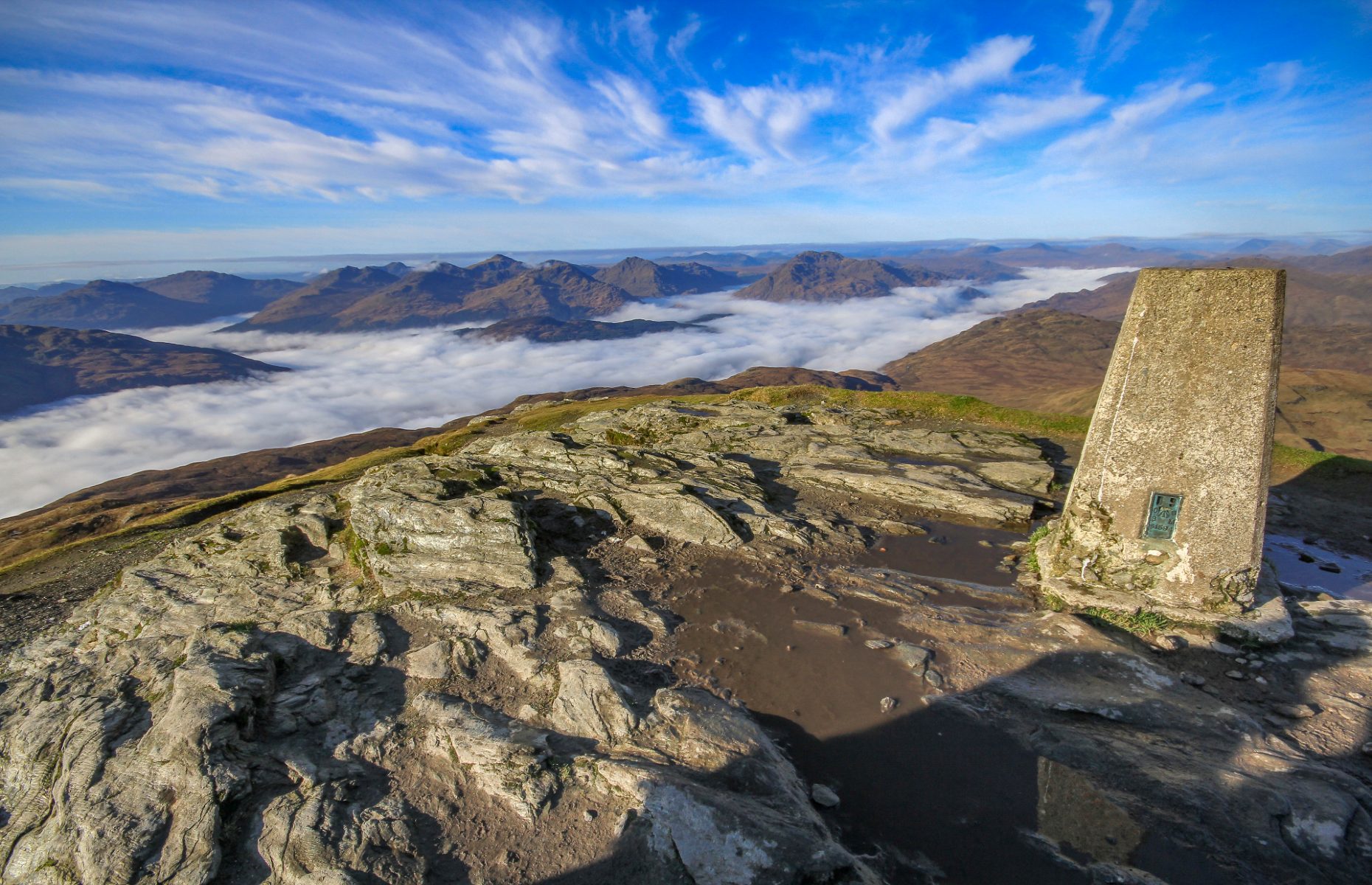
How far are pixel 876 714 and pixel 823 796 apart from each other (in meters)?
3.04

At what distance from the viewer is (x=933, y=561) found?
2205cm

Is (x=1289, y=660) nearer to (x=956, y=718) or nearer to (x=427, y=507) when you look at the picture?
(x=956, y=718)

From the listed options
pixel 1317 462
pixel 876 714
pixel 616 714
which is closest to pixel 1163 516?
pixel 876 714

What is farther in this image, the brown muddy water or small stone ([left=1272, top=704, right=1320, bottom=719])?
small stone ([left=1272, top=704, right=1320, bottom=719])

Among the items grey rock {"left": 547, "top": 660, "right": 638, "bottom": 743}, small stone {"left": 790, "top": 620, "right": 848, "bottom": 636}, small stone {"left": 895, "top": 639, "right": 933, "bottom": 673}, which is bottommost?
small stone {"left": 790, "top": 620, "right": 848, "bottom": 636}

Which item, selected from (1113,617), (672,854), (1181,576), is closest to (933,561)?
(1113,617)

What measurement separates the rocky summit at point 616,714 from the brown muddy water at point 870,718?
0.09 meters

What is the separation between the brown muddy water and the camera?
11047mm

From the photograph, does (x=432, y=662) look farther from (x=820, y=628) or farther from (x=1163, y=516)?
(x=1163, y=516)

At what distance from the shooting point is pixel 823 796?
11.9 metres

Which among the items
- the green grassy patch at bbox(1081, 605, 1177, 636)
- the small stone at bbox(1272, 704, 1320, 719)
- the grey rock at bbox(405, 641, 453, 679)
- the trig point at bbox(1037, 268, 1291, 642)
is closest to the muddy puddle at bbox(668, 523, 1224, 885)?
the green grassy patch at bbox(1081, 605, 1177, 636)

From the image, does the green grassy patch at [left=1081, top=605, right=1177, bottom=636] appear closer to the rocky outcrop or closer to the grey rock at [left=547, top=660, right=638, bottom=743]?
the rocky outcrop

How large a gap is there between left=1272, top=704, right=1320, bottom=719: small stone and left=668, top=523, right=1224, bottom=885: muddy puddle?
620 centimetres

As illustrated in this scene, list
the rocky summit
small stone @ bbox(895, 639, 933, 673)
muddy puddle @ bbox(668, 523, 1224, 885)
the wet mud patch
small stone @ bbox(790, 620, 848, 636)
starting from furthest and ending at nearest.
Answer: the wet mud patch < small stone @ bbox(790, 620, 848, 636) < small stone @ bbox(895, 639, 933, 673) < muddy puddle @ bbox(668, 523, 1224, 885) < the rocky summit
